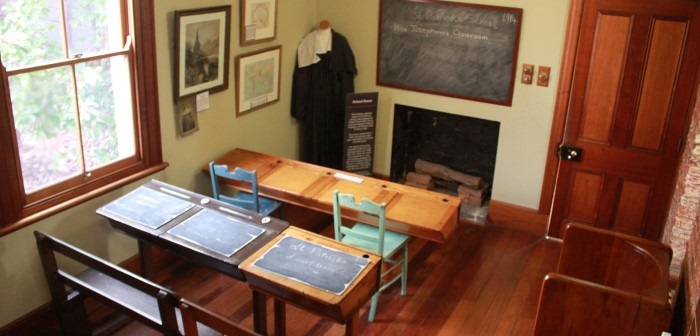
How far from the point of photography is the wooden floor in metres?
3.97

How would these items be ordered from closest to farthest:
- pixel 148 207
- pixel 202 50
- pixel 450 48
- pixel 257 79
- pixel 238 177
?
1. pixel 148 207
2. pixel 238 177
3. pixel 202 50
4. pixel 257 79
5. pixel 450 48

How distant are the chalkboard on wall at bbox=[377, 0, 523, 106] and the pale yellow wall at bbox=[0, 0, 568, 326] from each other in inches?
3.3

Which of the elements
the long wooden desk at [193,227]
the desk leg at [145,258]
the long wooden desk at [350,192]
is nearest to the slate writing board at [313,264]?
the long wooden desk at [193,227]

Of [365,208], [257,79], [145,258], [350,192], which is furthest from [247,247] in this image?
[257,79]

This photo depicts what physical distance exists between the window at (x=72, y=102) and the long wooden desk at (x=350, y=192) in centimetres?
76

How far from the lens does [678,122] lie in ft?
14.2

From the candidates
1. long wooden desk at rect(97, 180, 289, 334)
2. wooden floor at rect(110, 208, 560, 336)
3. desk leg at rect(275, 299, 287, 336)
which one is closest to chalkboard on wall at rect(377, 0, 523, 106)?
wooden floor at rect(110, 208, 560, 336)

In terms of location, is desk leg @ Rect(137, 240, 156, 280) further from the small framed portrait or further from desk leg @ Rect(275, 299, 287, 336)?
desk leg @ Rect(275, 299, 287, 336)

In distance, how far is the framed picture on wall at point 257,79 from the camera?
4738mm

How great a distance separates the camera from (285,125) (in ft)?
17.7

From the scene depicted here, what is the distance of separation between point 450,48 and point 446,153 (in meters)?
1.16

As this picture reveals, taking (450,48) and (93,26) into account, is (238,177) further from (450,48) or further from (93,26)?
(450,48)

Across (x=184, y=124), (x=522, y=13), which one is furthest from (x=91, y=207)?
(x=522, y=13)

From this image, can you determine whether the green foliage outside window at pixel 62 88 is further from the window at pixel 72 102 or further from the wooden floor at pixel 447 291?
the wooden floor at pixel 447 291
